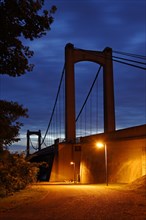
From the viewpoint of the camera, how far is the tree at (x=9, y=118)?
11.8 m

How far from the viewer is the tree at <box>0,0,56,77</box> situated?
11.2 m

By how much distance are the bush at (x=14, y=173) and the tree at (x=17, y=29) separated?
380cm

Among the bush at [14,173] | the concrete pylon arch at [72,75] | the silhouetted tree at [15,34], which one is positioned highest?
the concrete pylon arch at [72,75]

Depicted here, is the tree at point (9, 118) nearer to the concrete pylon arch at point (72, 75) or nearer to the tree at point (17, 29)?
the tree at point (17, 29)

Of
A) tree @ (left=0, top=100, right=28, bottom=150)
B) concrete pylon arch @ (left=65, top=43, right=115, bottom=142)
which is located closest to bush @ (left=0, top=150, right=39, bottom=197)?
tree @ (left=0, top=100, right=28, bottom=150)

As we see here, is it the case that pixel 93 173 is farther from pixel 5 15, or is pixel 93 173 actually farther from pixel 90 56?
pixel 5 15

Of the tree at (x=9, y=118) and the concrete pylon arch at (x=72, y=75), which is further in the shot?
the concrete pylon arch at (x=72, y=75)

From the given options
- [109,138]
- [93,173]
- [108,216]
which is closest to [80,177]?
[93,173]

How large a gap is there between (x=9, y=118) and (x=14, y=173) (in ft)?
34.6

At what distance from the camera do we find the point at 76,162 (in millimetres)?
55656

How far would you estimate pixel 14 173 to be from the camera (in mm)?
22156

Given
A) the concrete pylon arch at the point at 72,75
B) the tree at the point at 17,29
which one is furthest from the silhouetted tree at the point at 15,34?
the concrete pylon arch at the point at 72,75

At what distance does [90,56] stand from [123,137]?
78.9 feet

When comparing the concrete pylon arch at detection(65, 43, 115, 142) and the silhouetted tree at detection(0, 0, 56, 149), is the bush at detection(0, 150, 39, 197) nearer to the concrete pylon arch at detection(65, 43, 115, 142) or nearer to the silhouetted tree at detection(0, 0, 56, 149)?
the silhouetted tree at detection(0, 0, 56, 149)
